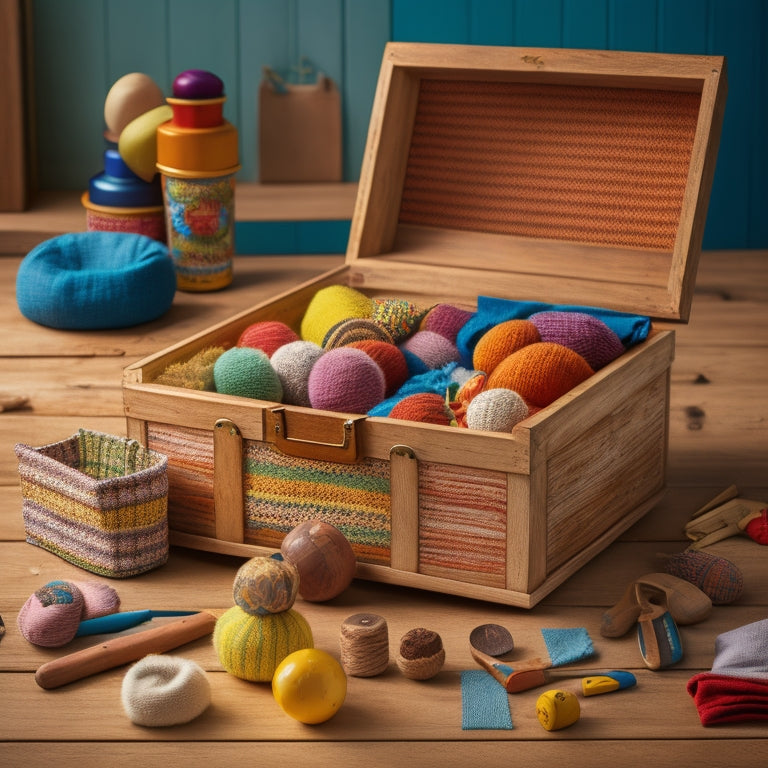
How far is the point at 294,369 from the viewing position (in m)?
1.52

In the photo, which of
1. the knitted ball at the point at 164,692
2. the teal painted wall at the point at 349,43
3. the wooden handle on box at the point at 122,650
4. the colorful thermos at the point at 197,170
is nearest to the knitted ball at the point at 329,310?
the wooden handle on box at the point at 122,650

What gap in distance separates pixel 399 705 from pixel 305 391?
48 centimetres

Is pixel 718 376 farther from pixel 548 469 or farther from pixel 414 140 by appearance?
pixel 548 469

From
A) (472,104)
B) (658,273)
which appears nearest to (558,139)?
(472,104)

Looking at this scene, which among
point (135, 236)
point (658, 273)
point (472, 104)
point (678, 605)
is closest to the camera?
point (678, 605)

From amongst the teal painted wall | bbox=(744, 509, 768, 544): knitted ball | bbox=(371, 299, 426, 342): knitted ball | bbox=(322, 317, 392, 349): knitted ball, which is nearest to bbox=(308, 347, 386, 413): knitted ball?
bbox=(322, 317, 392, 349): knitted ball

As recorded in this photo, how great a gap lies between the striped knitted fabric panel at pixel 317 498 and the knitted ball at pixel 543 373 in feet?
0.68

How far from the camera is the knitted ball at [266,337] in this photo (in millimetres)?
1592

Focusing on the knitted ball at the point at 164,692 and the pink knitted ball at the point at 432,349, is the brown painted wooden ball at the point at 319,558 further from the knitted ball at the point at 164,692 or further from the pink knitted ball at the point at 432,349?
the pink knitted ball at the point at 432,349

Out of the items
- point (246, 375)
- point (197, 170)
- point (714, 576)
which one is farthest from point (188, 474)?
point (197, 170)

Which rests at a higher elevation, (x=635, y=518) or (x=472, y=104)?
(x=472, y=104)

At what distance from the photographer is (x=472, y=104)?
1.88 meters

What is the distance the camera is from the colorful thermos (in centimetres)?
238

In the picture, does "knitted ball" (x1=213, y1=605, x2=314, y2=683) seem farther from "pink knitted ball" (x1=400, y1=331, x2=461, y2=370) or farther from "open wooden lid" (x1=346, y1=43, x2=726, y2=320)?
"open wooden lid" (x1=346, y1=43, x2=726, y2=320)
